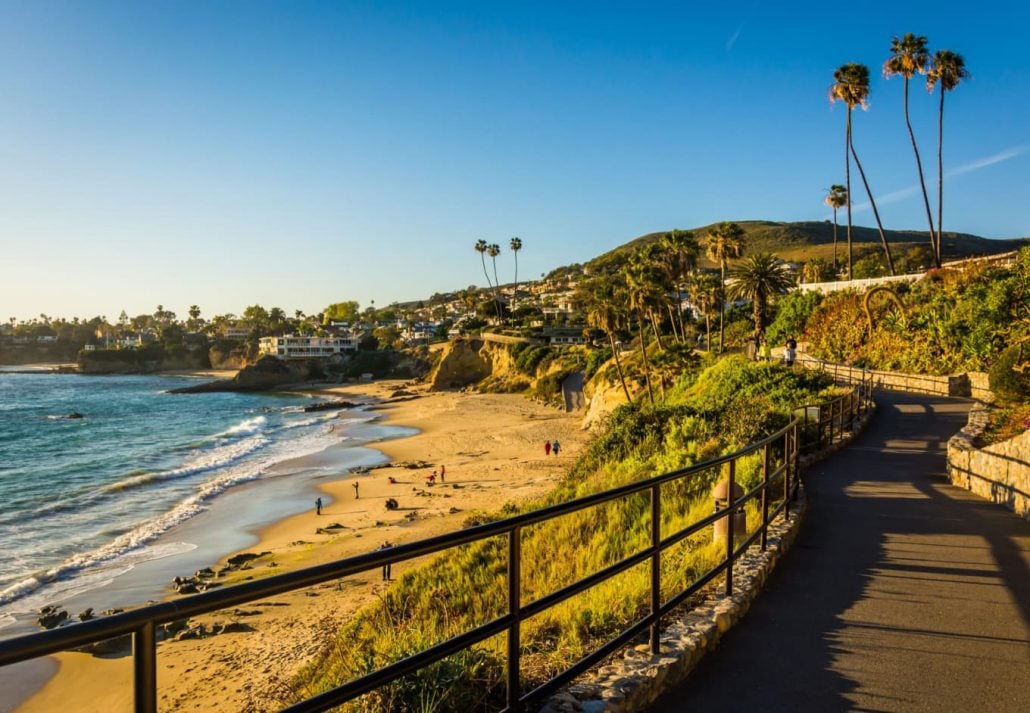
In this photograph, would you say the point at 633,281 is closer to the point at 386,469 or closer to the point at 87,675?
the point at 386,469

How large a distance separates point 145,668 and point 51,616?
15548 millimetres

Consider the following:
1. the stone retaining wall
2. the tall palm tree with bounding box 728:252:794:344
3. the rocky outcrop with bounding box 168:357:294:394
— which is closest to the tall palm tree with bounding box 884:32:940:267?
the tall palm tree with bounding box 728:252:794:344

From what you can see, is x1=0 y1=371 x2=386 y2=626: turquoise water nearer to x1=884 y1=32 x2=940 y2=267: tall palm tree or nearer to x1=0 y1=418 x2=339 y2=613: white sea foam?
x1=0 y1=418 x2=339 y2=613: white sea foam

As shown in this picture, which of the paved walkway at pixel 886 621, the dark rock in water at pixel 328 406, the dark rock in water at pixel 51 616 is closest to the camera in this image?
the paved walkway at pixel 886 621

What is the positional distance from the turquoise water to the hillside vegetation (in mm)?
10471

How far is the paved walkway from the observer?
400cm

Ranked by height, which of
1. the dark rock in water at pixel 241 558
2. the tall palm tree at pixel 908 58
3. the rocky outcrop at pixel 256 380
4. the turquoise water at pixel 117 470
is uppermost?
the tall palm tree at pixel 908 58

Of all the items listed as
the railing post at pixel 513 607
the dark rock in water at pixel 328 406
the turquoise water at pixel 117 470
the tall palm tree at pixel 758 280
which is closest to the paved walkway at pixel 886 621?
the railing post at pixel 513 607

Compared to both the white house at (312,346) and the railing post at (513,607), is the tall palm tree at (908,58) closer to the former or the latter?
the railing post at (513,607)

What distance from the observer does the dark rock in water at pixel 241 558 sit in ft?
59.8

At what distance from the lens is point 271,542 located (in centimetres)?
2072

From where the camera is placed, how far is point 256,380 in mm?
100625

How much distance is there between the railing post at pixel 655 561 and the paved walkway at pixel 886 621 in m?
0.31

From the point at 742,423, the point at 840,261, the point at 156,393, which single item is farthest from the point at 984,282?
the point at 156,393
